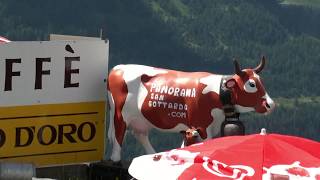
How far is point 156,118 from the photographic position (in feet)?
44.4

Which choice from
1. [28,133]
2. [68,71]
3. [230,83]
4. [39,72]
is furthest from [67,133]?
[230,83]

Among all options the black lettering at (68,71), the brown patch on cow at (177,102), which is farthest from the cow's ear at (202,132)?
the black lettering at (68,71)

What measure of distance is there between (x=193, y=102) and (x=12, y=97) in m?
2.87

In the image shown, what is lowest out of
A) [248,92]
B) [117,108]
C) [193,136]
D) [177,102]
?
[193,136]

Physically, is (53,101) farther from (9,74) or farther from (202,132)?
(202,132)

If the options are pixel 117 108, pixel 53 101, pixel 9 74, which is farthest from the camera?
pixel 117 108

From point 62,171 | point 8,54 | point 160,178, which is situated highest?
point 8,54

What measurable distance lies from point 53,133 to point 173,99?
2.09m

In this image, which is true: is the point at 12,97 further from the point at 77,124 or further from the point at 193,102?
the point at 193,102

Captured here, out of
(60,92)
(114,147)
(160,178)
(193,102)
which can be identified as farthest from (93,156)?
(160,178)

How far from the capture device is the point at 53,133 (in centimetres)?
1375

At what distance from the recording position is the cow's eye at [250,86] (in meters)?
13.0

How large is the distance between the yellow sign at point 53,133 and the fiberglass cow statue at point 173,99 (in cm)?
33

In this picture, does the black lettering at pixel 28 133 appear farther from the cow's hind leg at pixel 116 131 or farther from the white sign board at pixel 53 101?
the cow's hind leg at pixel 116 131
